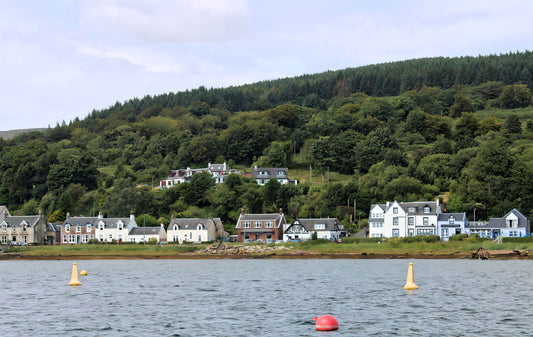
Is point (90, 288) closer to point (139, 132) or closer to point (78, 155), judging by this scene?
point (78, 155)

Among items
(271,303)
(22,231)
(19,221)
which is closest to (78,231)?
(22,231)

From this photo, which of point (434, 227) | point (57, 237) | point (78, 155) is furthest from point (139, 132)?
point (434, 227)

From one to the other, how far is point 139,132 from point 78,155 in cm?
3899

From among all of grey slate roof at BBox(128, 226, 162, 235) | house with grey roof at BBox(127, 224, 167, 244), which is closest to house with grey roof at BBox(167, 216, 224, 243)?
house with grey roof at BBox(127, 224, 167, 244)

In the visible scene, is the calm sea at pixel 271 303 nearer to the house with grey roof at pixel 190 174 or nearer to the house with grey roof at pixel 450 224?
the house with grey roof at pixel 450 224

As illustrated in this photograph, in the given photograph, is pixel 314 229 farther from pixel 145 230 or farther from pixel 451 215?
pixel 145 230

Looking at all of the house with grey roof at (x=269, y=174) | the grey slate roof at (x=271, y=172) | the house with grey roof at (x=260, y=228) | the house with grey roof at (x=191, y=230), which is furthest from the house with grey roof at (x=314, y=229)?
the grey slate roof at (x=271, y=172)

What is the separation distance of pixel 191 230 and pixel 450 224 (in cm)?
3815

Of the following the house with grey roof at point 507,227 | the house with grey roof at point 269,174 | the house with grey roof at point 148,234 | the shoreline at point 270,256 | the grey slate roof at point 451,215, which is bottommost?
the shoreline at point 270,256

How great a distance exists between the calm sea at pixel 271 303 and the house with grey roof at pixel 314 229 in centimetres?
3609

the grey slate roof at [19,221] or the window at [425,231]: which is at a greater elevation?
the grey slate roof at [19,221]

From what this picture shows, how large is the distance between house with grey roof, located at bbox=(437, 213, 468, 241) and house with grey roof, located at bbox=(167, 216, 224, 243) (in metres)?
33.9

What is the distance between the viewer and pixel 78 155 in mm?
148375

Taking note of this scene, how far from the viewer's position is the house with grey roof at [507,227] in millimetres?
92625
